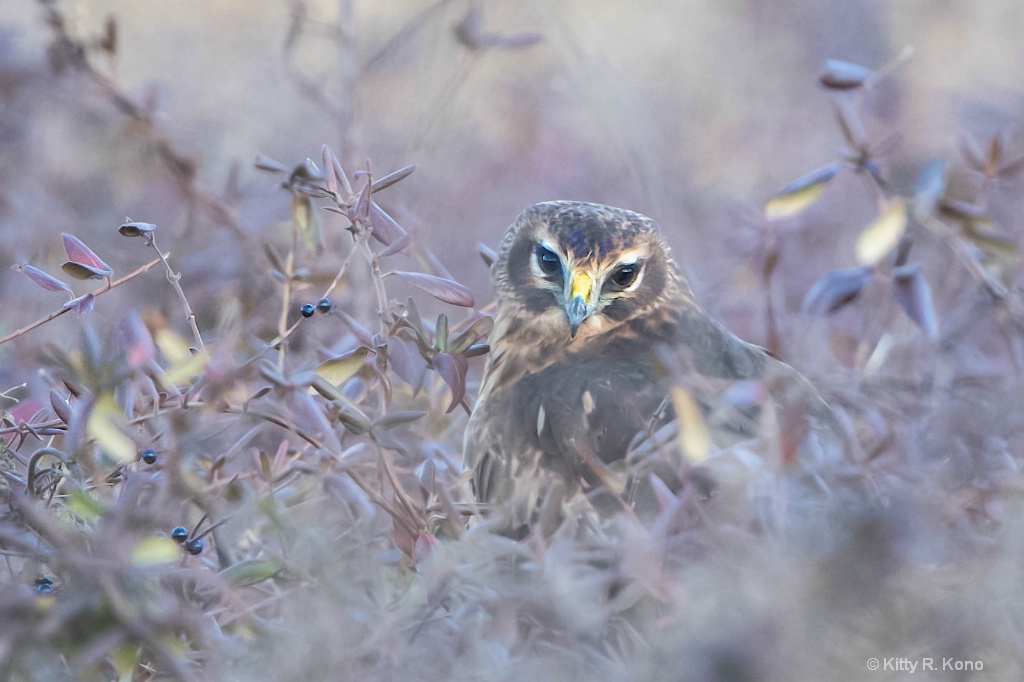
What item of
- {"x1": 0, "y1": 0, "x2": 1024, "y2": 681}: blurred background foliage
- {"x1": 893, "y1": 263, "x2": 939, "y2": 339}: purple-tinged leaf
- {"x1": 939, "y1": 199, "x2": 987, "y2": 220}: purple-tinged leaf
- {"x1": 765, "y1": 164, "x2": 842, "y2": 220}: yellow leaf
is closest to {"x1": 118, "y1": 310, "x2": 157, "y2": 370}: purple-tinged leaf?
{"x1": 0, "y1": 0, "x2": 1024, "y2": 681}: blurred background foliage

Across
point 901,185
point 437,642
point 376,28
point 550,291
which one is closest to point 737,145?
point 901,185

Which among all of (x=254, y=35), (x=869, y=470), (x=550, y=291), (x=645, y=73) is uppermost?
(x=869, y=470)

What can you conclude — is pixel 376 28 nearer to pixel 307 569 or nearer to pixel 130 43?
pixel 130 43

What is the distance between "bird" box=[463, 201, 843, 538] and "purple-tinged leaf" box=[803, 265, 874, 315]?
44 centimetres

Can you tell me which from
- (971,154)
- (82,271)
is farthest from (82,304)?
(971,154)

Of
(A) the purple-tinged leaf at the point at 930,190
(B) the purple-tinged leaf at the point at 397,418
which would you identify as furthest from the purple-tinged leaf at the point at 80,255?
(A) the purple-tinged leaf at the point at 930,190

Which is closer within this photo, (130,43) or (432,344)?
(432,344)

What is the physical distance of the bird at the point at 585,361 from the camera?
2.49 metres

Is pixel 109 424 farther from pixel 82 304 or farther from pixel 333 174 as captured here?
pixel 333 174

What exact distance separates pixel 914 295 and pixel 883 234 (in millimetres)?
112

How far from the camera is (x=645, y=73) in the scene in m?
9.26

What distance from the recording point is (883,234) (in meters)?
1.69

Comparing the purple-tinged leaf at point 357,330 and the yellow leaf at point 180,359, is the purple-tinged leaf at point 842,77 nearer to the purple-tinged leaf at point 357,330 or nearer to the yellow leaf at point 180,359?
the purple-tinged leaf at point 357,330

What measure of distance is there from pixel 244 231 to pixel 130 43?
6950 mm
